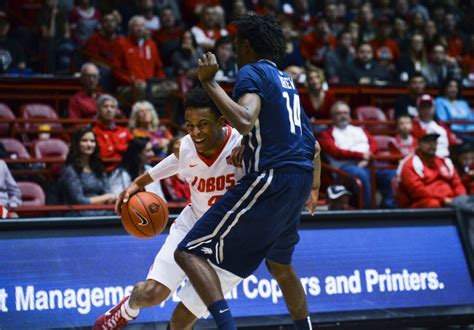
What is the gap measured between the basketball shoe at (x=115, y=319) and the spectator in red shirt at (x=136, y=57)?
6.28 metres

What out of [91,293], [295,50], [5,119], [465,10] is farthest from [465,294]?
[465,10]

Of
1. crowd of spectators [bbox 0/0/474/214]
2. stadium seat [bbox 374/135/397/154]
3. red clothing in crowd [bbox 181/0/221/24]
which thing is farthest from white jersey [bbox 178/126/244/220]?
red clothing in crowd [bbox 181/0/221/24]

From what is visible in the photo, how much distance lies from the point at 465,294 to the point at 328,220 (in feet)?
4.52

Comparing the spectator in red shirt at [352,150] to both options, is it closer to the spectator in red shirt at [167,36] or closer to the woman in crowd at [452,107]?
the woman in crowd at [452,107]

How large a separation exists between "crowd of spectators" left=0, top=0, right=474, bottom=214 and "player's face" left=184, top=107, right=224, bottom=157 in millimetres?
3462

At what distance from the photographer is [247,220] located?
4.89 metres

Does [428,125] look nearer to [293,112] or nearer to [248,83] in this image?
[293,112]

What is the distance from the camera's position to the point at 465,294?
7.71 metres

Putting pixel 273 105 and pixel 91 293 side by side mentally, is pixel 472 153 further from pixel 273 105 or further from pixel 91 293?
pixel 273 105

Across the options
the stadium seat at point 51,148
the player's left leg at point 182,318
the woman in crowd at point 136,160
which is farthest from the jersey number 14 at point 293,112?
the stadium seat at point 51,148

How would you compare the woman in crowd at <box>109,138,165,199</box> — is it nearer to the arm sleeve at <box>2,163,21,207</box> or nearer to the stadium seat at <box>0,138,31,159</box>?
the arm sleeve at <box>2,163,21,207</box>

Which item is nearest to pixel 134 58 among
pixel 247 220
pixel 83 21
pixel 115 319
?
pixel 83 21

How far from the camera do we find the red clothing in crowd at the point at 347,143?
34.1 feet

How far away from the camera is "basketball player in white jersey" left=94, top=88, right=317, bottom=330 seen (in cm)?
521
